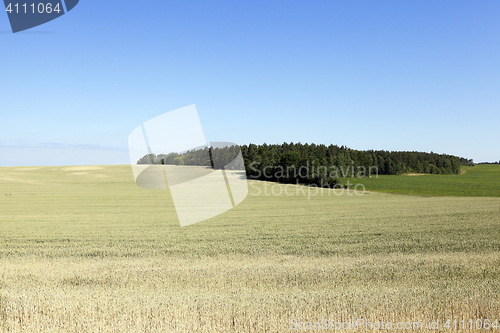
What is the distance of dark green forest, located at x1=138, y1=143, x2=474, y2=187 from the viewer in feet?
249

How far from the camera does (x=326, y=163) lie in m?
83.1

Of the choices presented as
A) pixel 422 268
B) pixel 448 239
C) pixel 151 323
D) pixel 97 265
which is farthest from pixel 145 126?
pixel 448 239

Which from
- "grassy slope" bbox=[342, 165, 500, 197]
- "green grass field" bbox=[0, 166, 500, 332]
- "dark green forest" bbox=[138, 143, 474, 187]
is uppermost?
"dark green forest" bbox=[138, 143, 474, 187]

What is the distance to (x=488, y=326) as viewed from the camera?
16.9 feet

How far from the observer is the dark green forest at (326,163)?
76000mm

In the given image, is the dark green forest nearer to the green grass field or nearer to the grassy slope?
the green grass field

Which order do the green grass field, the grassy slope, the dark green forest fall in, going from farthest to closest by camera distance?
1. the dark green forest
2. the grassy slope
3. the green grass field

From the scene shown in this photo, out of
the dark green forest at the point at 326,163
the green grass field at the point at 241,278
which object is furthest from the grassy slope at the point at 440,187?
the green grass field at the point at 241,278

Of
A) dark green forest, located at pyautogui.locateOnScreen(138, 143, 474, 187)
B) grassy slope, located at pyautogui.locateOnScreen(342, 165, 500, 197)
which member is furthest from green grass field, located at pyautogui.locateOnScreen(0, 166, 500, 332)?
grassy slope, located at pyautogui.locateOnScreen(342, 165, 500, 197)

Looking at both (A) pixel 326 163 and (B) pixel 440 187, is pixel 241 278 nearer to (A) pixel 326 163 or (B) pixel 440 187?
(B) pixel 440 187

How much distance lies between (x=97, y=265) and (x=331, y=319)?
7.85 meters

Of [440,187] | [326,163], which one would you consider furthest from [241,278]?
[326,163]

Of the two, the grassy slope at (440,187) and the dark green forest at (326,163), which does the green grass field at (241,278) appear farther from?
the grassy slope at (440,187)

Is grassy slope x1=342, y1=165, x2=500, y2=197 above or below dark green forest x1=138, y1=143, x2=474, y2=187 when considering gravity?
below
